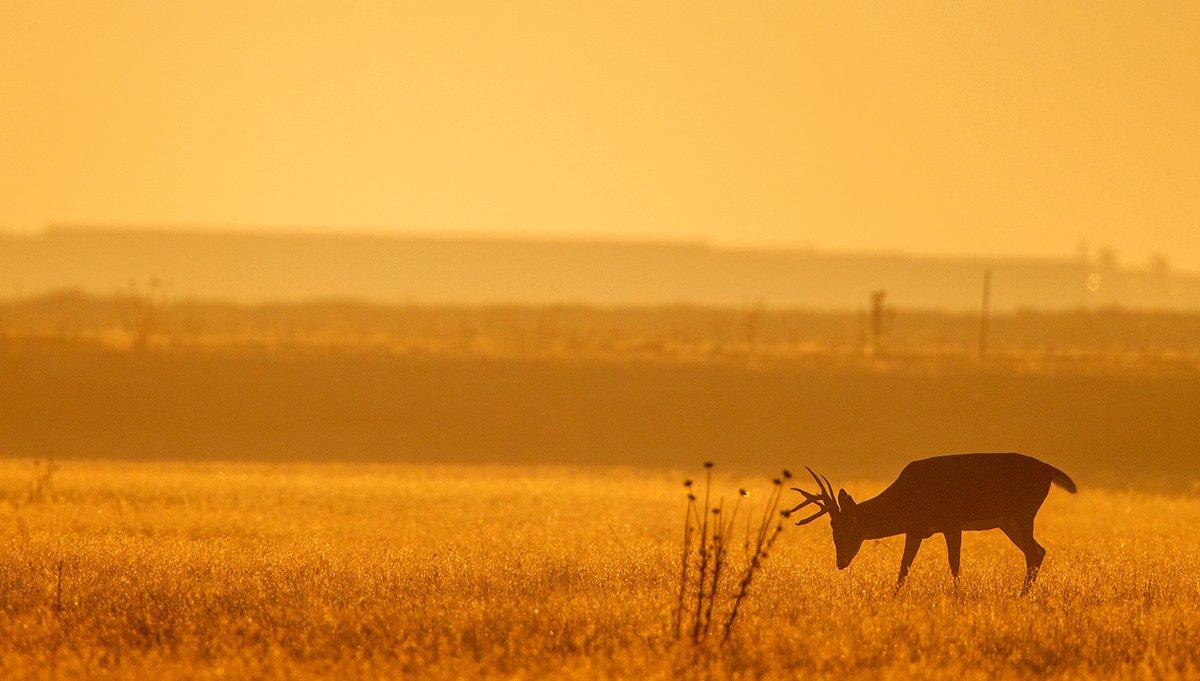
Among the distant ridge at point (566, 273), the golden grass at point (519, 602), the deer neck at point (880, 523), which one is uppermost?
the distant ridge at point (566, 273)

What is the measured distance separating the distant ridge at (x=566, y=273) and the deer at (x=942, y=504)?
156162 mm

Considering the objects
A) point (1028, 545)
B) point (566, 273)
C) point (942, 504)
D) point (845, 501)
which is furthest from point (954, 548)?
point (566, 273)

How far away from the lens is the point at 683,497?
31.3 m

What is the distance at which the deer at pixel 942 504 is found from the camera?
1706 cm

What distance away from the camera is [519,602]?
51.9ft

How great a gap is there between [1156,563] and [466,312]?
284 ft

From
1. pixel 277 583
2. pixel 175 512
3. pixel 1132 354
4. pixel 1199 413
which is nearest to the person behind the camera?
pixel 277 583

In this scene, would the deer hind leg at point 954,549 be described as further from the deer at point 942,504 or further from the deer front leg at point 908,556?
the deer front leg at point 908,556

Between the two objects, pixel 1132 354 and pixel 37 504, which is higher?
pixel 1132 354

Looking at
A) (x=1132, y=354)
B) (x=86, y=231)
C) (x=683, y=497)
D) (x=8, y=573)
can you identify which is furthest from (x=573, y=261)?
(x=8, y=573)

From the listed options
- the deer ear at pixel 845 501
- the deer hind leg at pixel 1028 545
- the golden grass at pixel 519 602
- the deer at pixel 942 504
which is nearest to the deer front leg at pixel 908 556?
the deer at pixel 942 504

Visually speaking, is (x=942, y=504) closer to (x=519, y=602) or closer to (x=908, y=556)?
(x=908, y=556)

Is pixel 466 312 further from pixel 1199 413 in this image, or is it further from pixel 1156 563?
pixel 1156 563

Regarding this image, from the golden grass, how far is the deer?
481 millimetres
